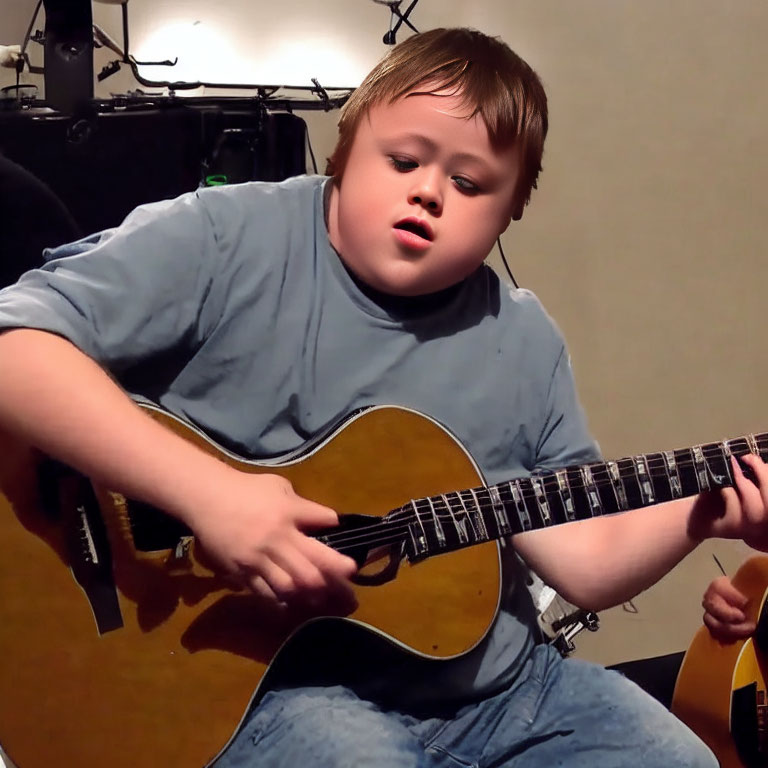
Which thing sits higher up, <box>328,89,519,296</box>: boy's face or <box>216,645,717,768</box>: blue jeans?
<box>328,89,519,296</box>: boy's face

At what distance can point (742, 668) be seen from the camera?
971 millimetres

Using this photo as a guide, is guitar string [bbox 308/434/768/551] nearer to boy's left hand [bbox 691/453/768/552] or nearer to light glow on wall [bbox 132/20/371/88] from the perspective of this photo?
boy's left hand [bbox 691/453/768/552]

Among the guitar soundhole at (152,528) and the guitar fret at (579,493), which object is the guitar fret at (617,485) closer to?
the guitar fret at (579,493)

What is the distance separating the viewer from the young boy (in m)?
0.62

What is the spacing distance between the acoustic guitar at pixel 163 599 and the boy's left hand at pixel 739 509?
0.16 metres

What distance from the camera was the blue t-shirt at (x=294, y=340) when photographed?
66cm

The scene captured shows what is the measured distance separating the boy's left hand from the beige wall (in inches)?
14.9

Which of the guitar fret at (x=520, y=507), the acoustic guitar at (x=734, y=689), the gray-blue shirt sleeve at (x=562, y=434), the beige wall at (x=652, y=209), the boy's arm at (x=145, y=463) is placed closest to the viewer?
the boy's arm at (x=145, y=463)

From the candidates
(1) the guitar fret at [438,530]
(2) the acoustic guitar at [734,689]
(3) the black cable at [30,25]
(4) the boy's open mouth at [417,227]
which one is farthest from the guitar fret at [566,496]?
(3) the black cable at [30,25]

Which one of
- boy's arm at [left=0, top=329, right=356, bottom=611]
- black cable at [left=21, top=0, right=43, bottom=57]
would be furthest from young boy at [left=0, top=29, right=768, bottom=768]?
black cable at [left=21, top=0, right=43, bottom=57]

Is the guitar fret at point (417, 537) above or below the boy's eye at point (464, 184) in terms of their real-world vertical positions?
below

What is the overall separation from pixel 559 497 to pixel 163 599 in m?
0.31

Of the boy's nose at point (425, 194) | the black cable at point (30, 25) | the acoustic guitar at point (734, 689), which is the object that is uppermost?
the black cable at point (30, 25)

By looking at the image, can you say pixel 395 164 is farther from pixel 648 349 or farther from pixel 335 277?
pixel 648 349
